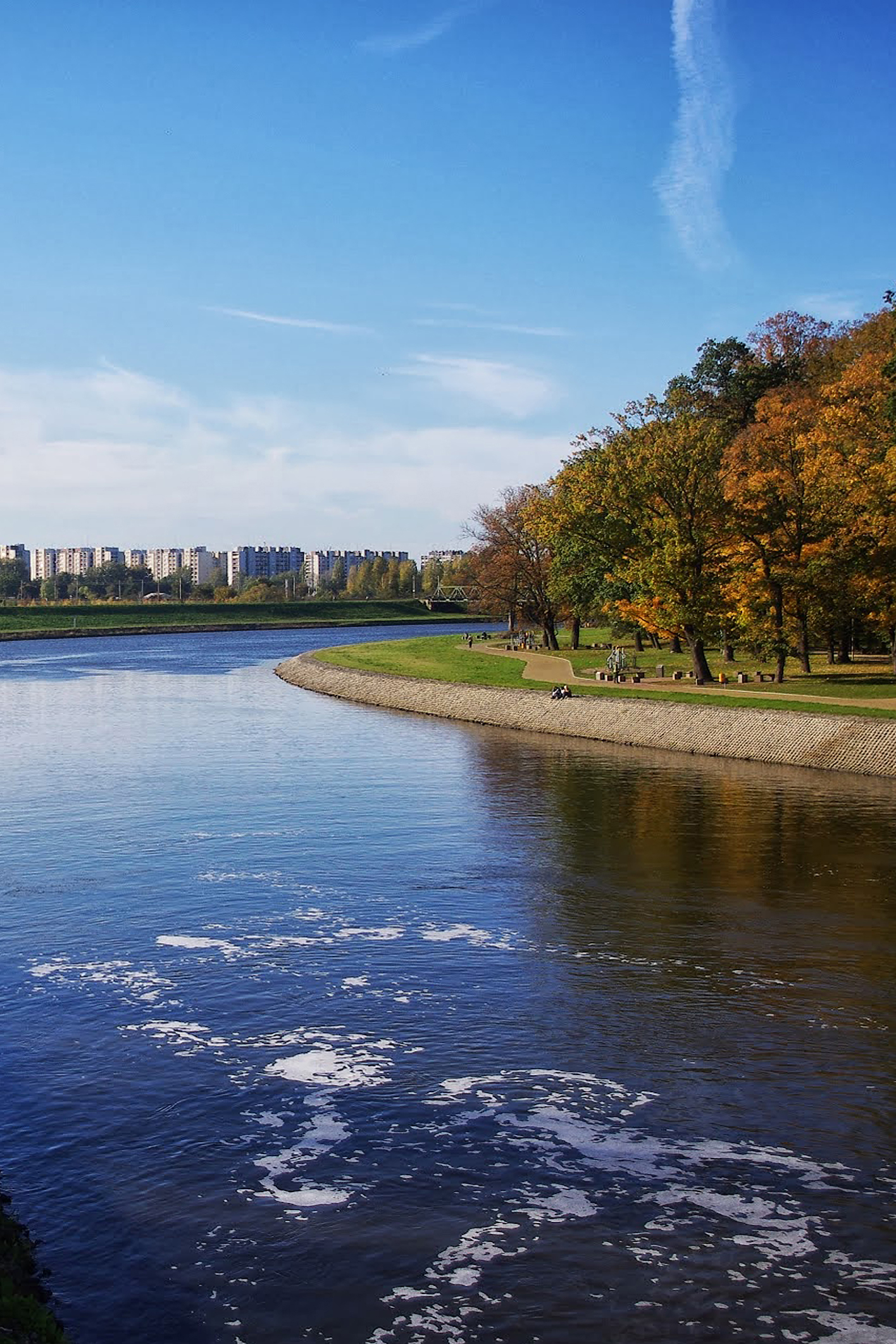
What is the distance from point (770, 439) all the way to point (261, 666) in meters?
51.1

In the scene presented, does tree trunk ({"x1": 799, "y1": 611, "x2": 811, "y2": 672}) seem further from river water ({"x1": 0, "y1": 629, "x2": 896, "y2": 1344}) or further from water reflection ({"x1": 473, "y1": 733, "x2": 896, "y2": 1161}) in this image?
river water ({"x1": 0, "y1": 629, "x2": 896, "y2": 1344})

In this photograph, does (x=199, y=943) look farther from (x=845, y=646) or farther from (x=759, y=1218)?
(x=845, y=646)

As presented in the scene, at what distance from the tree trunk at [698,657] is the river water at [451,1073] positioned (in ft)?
90.3

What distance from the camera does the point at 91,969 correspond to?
72.6 feet

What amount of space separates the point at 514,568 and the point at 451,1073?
8682 cm

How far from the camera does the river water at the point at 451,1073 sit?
12352mm

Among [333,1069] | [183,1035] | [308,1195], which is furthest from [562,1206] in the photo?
[183,1035]

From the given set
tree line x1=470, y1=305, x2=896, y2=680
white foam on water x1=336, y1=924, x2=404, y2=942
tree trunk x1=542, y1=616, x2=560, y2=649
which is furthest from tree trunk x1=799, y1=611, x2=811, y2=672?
white foam on water x1=336, y1=924, x2=404, y2=942

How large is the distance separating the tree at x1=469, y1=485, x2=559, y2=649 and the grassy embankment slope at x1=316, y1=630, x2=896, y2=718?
13.8 ft

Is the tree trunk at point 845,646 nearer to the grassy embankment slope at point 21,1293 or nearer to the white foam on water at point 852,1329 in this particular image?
the white foam on water at point 852,1329

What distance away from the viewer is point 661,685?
65.0m

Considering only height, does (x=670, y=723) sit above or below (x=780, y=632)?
below

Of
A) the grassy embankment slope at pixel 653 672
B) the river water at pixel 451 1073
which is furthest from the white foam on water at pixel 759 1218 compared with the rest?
the grassy embankment slope at pixel 653 672

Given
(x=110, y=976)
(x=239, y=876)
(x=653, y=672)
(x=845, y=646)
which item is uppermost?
(x=845, y=646)
